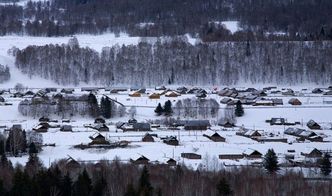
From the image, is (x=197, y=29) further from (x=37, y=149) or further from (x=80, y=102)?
(x=37, y=149)

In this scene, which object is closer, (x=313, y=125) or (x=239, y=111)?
(x=313, y=125)

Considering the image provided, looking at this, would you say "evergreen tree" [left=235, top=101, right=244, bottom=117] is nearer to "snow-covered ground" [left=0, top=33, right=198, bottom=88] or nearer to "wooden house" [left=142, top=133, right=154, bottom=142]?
"wooden house" [left=142, top=133, right=154, bottom=142]

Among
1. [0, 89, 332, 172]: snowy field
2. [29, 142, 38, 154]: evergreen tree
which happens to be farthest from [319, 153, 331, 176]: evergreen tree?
[29, 142, 38, 154]: evergreen tree

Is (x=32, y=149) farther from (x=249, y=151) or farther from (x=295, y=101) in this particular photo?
(x=295, y=101)

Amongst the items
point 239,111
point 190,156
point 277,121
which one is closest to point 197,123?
point 239,111

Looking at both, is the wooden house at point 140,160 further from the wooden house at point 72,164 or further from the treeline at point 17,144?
the treeline at point 17,144

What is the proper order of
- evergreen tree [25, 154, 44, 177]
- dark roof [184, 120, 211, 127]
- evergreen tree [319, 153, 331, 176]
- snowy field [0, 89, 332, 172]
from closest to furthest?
evergreen tree [25, 154, 44, 177] < evergreen tree [319, 153, 331, 176] < snowy field [0, 89, 332, 172] < dark roof [184, 120, 211, 127]
